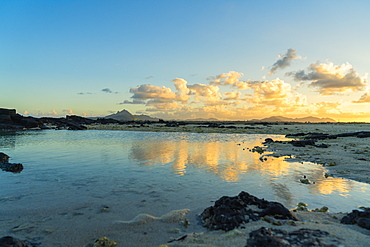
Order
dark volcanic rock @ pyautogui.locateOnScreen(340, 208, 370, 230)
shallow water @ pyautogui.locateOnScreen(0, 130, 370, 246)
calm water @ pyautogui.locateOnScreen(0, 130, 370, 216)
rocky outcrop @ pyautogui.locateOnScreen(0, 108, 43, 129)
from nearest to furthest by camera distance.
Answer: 1. dark volcanic rock @ pyautogui.locateOnScreen(340, 208, 370, 230)
2. shallow water @ pyautogui.locateOnScreen(0, 130, 370, 246)
3. calm water @ pyautogui.locateOnScreen(0, 130, 370, 216)
4. rocky outcrop @ pyautogui.locateOnScreen(0, 108, 43, 129)

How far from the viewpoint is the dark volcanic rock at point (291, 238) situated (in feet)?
17.7

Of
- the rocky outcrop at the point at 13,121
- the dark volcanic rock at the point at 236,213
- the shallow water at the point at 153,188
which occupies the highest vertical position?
the rocky outcrop at the point at 13,121

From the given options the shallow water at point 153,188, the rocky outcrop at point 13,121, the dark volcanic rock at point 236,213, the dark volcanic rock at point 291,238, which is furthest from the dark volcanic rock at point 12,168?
the rocky outcrop at point 13,121

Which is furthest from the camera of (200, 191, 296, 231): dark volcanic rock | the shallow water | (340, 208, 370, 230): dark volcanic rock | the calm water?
the calm water

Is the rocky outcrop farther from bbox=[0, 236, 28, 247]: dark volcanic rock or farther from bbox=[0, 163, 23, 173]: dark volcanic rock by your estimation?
bbox=[0, 236, 28, 247]: dark volcanic rock

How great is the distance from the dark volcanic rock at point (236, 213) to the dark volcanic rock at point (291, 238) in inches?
40.8

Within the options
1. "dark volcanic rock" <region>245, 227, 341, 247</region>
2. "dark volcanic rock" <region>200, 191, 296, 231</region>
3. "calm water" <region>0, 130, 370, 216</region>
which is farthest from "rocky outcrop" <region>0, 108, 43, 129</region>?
"dark volcanic rock" <region>245, 227, 341, 247</region>

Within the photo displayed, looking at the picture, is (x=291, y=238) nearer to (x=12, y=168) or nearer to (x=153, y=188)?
(x=153, y=188)

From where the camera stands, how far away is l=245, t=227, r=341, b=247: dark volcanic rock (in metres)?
5.39

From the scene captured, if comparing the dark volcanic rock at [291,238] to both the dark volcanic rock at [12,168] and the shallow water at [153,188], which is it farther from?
the dark volcanic rock at [12,168]

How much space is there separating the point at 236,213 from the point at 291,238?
1955mm

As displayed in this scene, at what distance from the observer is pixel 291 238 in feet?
18.8

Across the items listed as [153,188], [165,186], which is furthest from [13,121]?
[165,186]

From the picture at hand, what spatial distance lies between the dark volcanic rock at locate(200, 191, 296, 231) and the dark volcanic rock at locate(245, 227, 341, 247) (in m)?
1.04
